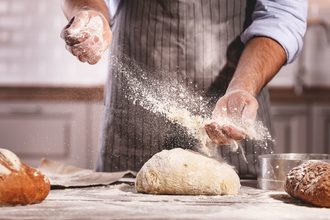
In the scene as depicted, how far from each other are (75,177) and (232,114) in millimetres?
441

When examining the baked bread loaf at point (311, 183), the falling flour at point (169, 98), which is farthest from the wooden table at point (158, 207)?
the falling flour at point (169, 98)

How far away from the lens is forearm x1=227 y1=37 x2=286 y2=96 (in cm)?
167

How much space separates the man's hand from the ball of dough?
0.22 feet

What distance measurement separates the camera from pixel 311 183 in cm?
115

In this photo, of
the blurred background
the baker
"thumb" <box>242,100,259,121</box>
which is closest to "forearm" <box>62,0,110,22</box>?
the baker

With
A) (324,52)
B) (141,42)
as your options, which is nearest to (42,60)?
(324,52)

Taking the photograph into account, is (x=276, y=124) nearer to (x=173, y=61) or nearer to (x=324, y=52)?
(x=324, y=52)

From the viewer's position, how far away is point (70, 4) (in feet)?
5.83

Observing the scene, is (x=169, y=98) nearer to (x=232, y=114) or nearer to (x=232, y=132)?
(x=232, y=114)

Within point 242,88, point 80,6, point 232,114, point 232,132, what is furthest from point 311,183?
point 80,6

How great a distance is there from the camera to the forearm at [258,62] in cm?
167

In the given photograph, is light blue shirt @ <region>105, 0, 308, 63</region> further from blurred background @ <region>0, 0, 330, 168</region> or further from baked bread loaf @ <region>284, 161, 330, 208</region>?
blurred background @ <region>0, 0, 330, 168</region>

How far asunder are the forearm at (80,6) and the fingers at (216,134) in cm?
56

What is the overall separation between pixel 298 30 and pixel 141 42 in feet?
1.61
